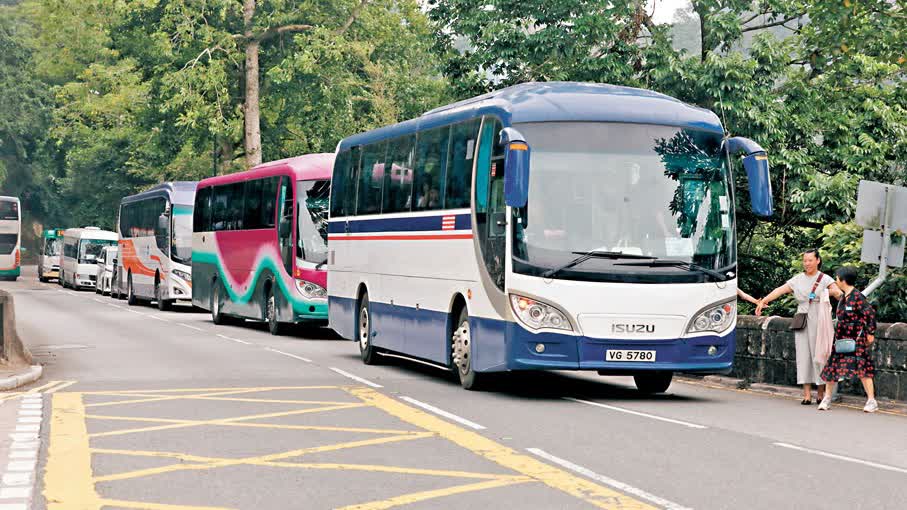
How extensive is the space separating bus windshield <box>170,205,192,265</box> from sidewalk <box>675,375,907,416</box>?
78.2ft

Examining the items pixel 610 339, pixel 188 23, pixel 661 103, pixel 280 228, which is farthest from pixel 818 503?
pixel 188 23

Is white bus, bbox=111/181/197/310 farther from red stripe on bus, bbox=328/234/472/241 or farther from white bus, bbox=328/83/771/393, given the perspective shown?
white bus, bbox=328/83/771/393

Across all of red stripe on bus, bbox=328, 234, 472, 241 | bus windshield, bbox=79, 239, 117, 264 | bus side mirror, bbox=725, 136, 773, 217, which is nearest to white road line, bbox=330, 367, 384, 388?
red stripe on bus, bbox=328, 234, 472, 241

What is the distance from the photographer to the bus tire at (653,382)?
1731 cm

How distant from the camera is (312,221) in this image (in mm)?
28812

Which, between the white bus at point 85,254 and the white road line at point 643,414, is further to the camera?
the white bus at point 85,254

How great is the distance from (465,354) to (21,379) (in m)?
5.13

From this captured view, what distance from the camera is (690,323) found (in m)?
15.6

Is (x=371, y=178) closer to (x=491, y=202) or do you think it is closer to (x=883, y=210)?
(x=491, y=202)

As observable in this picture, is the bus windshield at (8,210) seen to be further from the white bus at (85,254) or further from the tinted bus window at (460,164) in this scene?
the tinted bus window at (460,164)

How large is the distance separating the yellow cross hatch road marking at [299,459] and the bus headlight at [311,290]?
517 inches

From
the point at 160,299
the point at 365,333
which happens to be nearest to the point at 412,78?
the point at 160,299

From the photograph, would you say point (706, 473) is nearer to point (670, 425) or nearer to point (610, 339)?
point (670, 425)

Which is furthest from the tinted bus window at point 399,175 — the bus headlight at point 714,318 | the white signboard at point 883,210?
the white signboard at point 883,210
